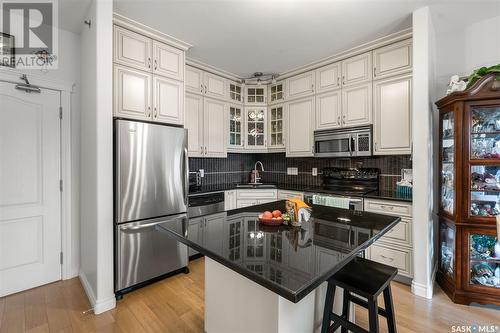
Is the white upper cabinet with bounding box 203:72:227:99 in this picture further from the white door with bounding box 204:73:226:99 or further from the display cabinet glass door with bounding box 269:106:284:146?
the display cabinet glass door with bounding box 269:106:284:146

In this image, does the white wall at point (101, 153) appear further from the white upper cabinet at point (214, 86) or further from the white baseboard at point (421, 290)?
the white baseboard at point (421, 290)

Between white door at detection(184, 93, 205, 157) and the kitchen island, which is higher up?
white door at detection(184, 93, 205, 157)

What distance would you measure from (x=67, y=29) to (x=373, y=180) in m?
4.12

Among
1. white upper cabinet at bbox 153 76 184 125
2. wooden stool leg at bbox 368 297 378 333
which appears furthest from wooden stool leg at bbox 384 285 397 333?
white upper cabinet at bbox 153 76 184 125

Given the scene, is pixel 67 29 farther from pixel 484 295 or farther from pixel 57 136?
pixel 484 295

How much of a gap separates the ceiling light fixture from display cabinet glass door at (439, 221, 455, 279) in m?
3.05

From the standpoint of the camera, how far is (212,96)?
142 inches

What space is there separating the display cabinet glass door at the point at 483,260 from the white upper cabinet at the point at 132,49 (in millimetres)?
3622

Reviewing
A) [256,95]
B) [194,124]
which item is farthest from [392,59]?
[194,124]

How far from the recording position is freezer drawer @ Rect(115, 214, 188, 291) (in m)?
2.25

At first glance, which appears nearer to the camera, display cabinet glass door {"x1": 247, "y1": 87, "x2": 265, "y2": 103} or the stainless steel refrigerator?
the stainless steel refrigerator

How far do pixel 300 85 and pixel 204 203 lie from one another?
232cm

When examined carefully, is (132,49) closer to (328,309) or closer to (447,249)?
(328,309)

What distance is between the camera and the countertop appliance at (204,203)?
3.01 metres
